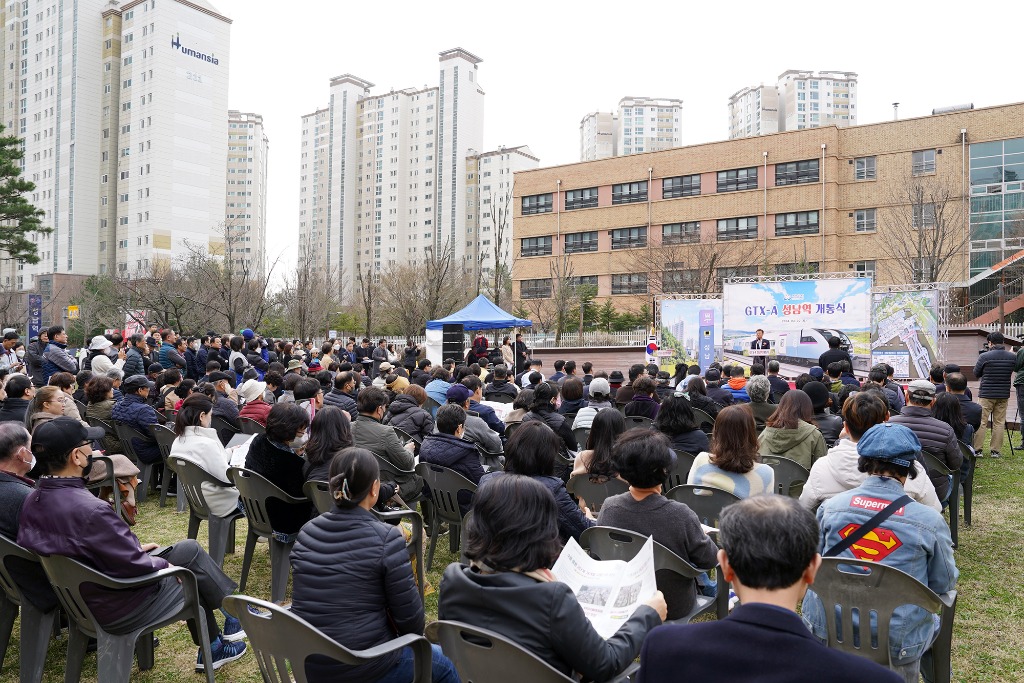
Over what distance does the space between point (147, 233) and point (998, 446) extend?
63918 millimetres

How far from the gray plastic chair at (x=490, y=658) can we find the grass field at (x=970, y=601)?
74.0 inches

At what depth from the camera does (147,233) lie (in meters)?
59.9

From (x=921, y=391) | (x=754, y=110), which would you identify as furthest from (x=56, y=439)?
(x=754, y=110)

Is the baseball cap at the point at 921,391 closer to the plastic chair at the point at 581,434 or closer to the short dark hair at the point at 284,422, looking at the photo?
the plastic chair at the point at 581,434

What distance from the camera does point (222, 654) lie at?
362 centimetres

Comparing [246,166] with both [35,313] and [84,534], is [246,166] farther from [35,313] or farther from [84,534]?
[84,534]

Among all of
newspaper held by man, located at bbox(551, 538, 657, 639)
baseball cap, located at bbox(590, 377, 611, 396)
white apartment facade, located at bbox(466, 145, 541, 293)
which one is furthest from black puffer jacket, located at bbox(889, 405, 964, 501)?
white apartment facade, located at bbox(466, 145, 541, 293)

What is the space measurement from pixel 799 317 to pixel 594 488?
12.7m

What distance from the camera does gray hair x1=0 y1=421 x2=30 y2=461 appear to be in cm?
335

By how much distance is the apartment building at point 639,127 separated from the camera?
114500mm

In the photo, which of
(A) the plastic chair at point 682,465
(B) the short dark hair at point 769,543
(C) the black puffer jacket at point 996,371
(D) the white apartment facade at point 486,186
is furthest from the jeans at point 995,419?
(D) the white apartment facade at point 486,186

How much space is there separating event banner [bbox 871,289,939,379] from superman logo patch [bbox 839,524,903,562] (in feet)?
43.8

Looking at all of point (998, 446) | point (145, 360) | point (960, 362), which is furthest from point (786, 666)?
point (960, 362)

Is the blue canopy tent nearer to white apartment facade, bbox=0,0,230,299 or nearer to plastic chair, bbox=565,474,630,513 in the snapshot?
plastic chair, bbox=565,474,630,513
